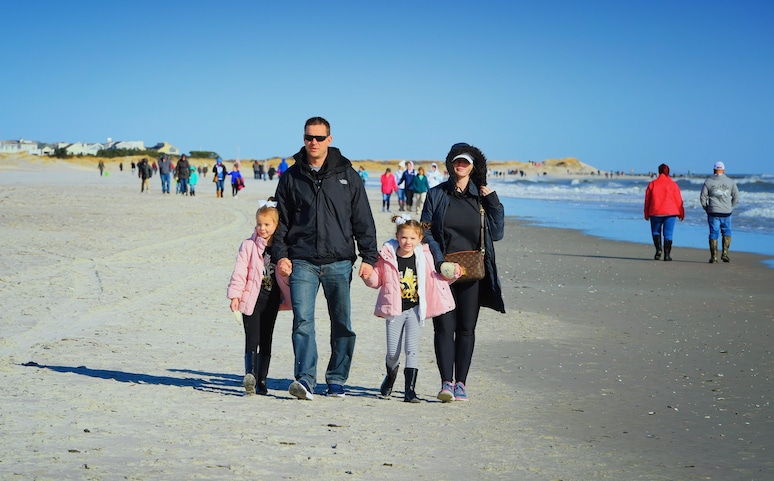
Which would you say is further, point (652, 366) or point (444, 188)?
point (652, 366)

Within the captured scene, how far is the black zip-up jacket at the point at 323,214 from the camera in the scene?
657 cm

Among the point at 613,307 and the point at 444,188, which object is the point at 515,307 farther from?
the point at 444,188

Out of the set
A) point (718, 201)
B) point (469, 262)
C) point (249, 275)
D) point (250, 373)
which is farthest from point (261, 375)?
point (718, 201)

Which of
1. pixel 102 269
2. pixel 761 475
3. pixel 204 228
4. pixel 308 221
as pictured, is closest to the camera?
pixel 761 475

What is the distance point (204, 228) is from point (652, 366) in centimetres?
1591

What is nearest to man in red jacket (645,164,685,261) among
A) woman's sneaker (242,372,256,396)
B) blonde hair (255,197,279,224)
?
blonde hair (255,197,279,224)

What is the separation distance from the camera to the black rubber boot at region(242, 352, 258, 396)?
6621mm

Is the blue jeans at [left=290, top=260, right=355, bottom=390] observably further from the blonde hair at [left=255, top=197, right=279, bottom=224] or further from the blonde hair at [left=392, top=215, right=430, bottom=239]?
the blonde hair at [left=392, top=215, right=430, bottom=239]

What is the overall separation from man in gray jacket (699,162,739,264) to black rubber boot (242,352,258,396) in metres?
12.4

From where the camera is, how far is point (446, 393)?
261 inches

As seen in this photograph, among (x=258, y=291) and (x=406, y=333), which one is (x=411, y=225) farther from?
(x=258, y=291)

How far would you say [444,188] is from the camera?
688cm

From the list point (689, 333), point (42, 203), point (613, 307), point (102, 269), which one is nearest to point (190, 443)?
point (689, 333)

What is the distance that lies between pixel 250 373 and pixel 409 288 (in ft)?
4.14
